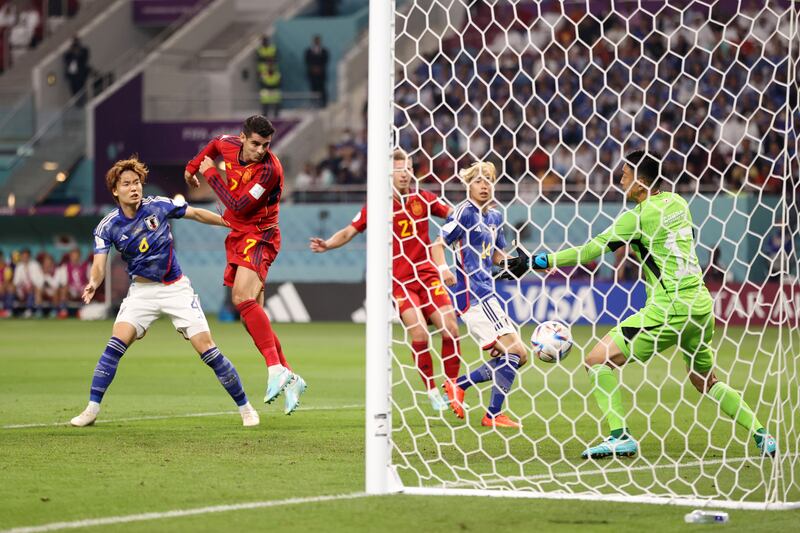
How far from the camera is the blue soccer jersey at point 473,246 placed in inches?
375

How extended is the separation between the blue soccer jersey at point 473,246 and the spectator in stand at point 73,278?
63.9 ft

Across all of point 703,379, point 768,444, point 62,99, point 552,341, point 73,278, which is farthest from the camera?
point 62,99

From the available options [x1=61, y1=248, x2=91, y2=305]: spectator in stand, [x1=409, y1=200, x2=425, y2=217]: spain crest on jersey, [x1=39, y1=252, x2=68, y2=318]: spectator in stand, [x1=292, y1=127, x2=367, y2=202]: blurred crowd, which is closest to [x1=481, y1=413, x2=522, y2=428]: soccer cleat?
[x1=409, y1=200, x2=425, y2=217]: spain crest on jersey

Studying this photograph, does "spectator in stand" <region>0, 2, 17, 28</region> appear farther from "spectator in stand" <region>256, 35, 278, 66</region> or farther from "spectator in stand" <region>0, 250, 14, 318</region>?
"spectator in stand" <region>0, 250, 14, 318</region>

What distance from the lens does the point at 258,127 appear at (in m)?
9.06

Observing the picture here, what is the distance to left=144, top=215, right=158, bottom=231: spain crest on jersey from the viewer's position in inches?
356

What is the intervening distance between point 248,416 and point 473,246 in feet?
6.82

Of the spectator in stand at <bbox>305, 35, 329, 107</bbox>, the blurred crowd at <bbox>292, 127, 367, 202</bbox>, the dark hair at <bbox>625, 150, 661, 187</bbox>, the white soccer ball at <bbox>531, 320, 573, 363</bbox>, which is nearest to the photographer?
the dark hair at <bbox>625, 150, 661, 187</bbox>

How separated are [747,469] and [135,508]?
11.2 ft

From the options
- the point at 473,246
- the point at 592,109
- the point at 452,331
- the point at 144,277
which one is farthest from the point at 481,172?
the point at 592,109

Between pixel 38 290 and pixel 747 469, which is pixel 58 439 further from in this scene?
pixel 38 290

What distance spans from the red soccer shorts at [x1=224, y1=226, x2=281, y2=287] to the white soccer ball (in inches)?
87.9

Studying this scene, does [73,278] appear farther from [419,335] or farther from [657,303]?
[657,303]

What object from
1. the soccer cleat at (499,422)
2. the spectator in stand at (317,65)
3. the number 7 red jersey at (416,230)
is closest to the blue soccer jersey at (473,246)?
the number 7 red jersey at (416,230)
